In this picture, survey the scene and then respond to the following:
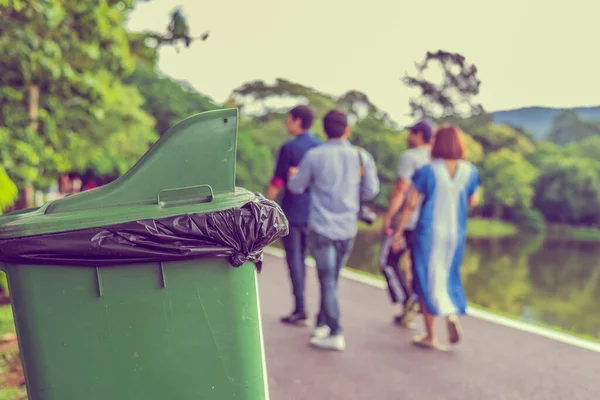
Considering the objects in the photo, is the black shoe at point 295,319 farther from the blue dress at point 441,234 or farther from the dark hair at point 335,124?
the dark hair at point 335,124

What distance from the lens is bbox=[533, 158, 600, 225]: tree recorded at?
40.1m

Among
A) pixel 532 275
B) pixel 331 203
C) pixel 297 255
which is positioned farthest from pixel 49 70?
pixel 532 275

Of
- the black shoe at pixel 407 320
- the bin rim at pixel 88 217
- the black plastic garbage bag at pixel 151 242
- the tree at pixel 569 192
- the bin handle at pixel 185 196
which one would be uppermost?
the bin handle at pixel 185 196

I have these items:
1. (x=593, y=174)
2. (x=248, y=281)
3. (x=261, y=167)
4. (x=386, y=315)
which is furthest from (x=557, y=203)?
(x=248, y=281)

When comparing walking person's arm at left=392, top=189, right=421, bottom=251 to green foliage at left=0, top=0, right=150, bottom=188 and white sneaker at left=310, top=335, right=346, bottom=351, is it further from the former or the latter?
green foliage at left=0, top=0, right=150, bottom=188

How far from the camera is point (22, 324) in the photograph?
7.71 feet

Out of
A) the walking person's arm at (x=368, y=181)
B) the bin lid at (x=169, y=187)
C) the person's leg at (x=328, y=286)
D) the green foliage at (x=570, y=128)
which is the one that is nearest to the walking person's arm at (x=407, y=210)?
the walking person's arm at (x=368, y=181)

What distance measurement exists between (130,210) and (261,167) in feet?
99.0

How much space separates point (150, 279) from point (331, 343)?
8.62ft

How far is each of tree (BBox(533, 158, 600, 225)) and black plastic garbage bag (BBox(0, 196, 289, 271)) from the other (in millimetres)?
41976

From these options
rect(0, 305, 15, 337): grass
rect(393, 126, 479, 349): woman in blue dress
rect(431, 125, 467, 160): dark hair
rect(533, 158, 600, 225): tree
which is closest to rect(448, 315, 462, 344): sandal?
rect(393, 126, 479, 349): woman in blue dress

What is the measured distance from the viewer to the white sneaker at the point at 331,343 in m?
4.70

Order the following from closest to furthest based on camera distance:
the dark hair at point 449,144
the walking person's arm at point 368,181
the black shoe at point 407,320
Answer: the dark hair at point 449,144
the walking person's arm at point 368,181
the black shoe at point 407,320

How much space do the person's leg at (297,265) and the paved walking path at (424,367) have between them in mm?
180
